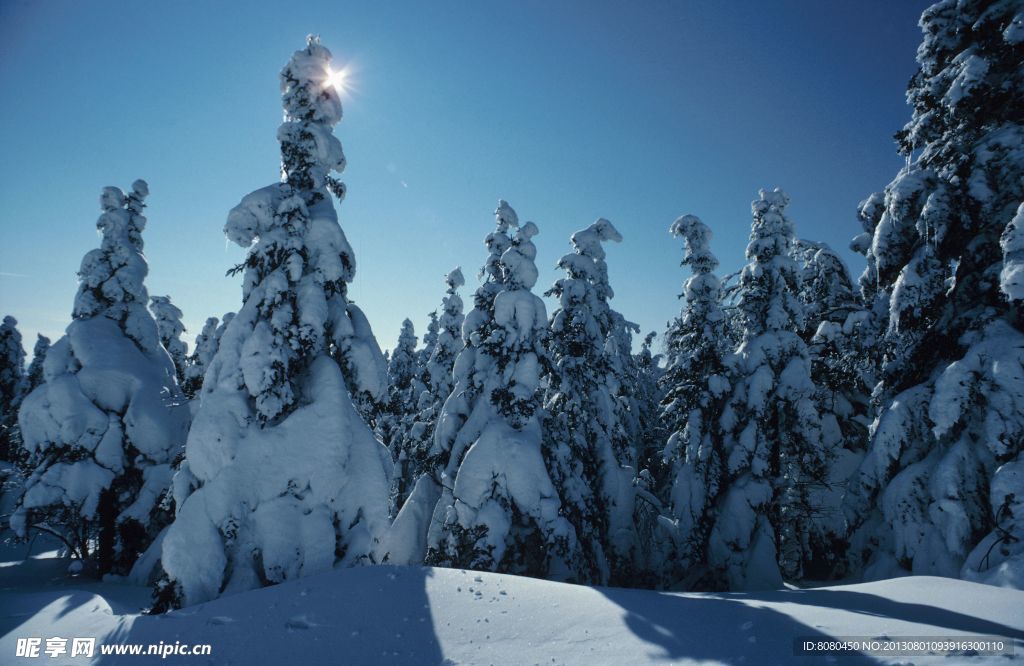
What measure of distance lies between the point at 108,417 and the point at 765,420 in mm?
22577

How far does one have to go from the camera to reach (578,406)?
55.9ft

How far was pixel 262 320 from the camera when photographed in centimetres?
1020

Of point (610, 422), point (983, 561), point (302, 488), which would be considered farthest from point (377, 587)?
point (610, 422)

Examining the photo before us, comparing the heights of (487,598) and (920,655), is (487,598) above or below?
below

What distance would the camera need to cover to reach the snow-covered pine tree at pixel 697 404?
51.2 feet

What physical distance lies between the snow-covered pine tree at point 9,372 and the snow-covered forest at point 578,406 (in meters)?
22.1

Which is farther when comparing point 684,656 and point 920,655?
point 684,656

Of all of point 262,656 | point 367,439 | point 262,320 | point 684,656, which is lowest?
point 262,656

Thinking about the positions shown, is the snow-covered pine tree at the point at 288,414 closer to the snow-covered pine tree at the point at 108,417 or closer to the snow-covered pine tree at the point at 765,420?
the snow-covered pine tree at the point at 108,417

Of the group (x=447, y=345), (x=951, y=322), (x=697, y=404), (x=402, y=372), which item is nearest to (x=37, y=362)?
(x=402, y=372)

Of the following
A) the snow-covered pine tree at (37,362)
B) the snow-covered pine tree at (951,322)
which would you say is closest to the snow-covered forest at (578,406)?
the snow-covered pine tree at (951,322)

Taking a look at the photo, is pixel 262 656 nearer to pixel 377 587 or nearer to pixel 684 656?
pixel 377 587

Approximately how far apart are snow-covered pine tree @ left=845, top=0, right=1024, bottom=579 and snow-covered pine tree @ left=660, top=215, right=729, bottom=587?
233 inches

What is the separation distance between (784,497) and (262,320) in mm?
16423
